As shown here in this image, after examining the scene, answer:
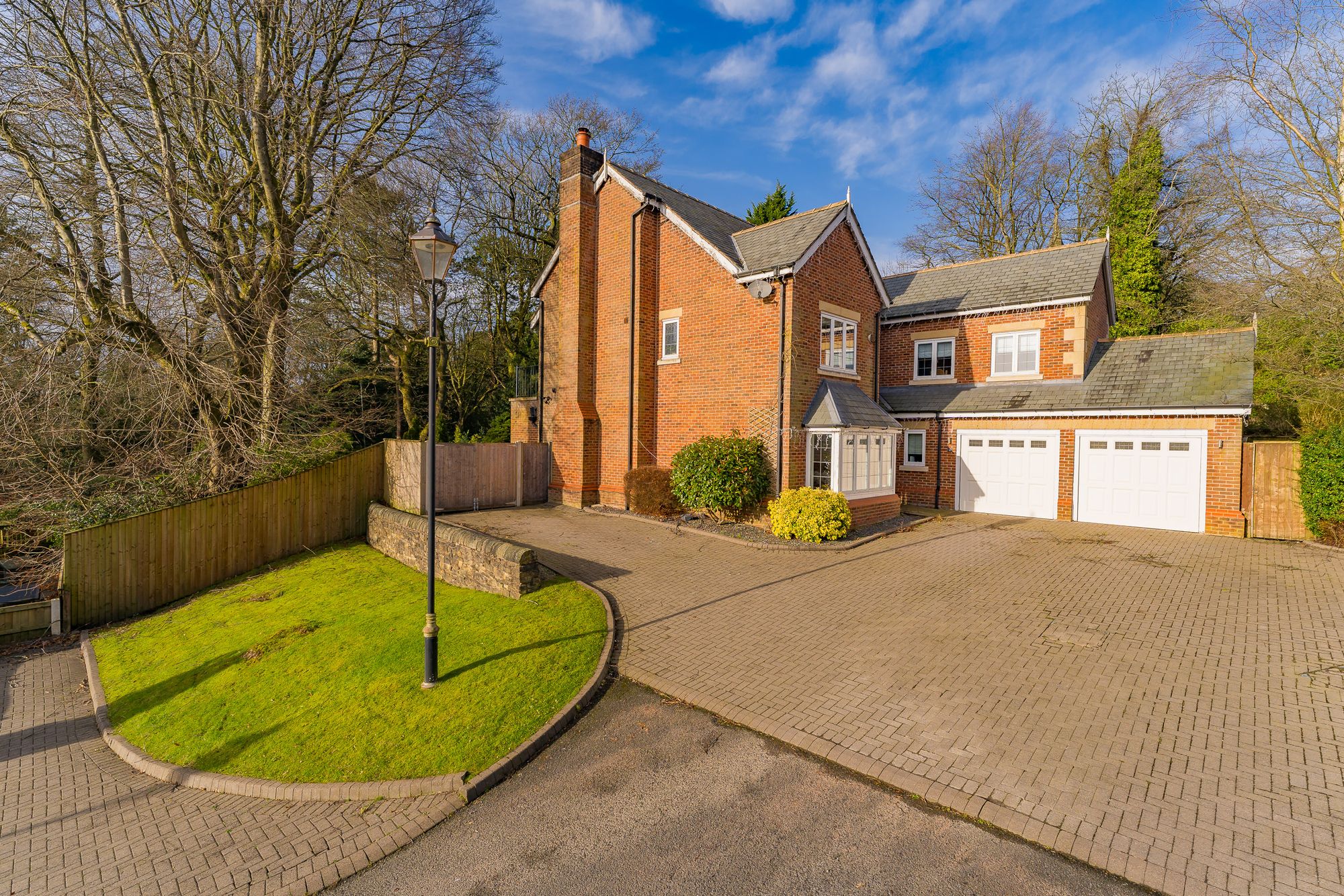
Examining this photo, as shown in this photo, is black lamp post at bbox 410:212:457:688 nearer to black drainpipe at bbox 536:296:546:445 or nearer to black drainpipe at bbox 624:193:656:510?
black drainpipe at bbox 624:193:656:510

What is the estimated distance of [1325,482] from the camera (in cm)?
1238

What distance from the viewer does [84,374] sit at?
9453 mm

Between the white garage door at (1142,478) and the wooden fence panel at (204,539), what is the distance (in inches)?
743

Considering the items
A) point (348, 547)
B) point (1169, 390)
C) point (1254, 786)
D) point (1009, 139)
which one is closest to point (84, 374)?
point (348, 547)

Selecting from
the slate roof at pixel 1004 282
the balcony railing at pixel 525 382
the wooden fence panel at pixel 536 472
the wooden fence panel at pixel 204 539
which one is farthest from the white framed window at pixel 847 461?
the balcony railing at pixel 525 382

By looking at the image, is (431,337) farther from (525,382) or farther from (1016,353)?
(525,382)

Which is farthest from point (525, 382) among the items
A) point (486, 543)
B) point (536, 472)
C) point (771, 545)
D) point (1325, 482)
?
point (1325, 482)

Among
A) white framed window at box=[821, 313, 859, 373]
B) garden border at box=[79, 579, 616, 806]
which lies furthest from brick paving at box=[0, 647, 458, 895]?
white framed window at box=[821, 313, 859, 373]

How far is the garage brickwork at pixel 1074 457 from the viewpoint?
13.4 metres

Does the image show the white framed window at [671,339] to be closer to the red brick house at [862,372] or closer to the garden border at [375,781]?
the red brick house at [862,372]

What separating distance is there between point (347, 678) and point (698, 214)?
15.5 meters

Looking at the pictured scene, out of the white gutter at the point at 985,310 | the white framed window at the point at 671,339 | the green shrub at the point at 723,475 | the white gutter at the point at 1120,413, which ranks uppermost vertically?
the white gutter at the point at 985,310

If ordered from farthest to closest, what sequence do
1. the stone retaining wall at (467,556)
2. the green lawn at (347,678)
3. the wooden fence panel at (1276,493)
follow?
the wooden fence panel at (1276,493) → the stone retaining wall at (467,556) → the green lawn at (347,678)

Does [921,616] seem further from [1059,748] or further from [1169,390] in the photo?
[1169,390]
